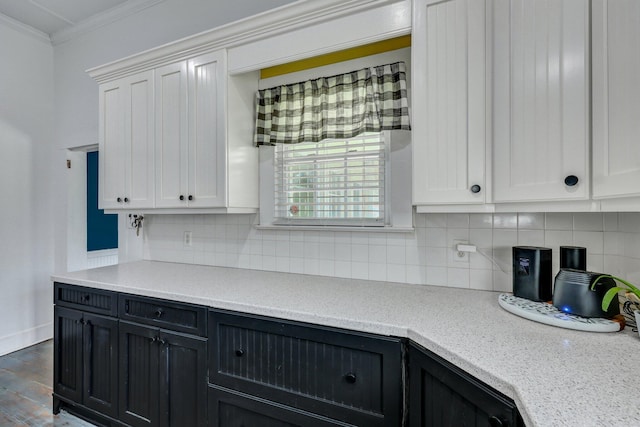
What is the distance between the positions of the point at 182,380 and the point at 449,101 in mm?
1858

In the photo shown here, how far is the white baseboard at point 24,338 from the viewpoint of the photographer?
10.3 feet

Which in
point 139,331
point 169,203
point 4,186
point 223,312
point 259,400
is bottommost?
point 259,400

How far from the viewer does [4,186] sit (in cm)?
312

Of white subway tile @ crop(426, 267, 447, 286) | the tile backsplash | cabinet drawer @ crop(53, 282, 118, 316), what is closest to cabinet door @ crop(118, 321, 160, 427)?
cabinet drawer @ crop(53, 282, 118, 316)

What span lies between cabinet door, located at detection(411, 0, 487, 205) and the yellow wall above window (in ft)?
1.01

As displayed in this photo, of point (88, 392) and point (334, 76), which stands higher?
point (334, 76)

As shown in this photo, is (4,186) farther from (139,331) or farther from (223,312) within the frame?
(223,312)

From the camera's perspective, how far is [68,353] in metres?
2.13

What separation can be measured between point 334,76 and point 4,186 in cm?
330

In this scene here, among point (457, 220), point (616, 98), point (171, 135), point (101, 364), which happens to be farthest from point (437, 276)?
point (101, 364)

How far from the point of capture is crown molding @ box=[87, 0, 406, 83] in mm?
1669

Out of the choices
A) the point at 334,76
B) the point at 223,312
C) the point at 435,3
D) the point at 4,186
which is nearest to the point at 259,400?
the point at 223,312

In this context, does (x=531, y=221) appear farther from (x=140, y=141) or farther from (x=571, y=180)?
(x=140, y=141)

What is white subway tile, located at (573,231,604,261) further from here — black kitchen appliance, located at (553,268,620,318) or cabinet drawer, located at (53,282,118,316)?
cabinet drawer, located at (53,282,118,316)
